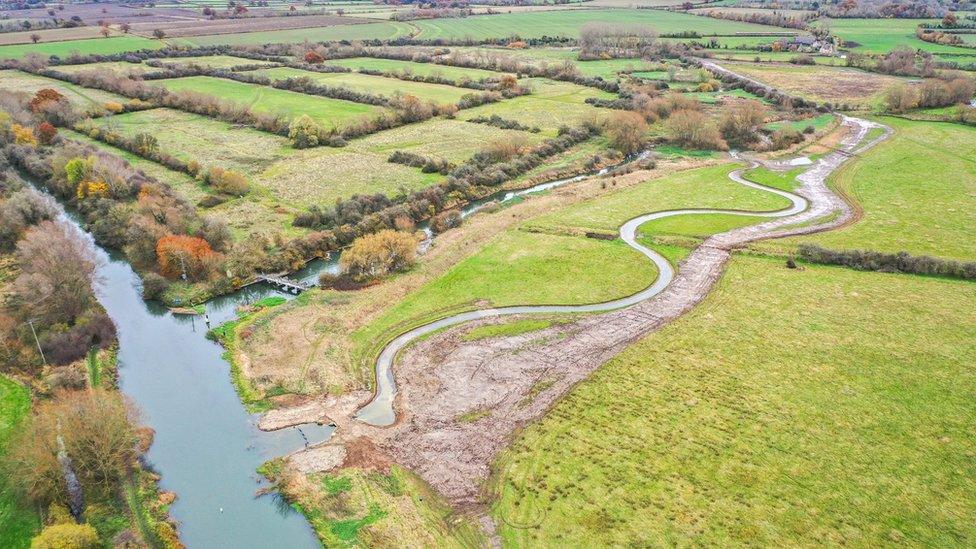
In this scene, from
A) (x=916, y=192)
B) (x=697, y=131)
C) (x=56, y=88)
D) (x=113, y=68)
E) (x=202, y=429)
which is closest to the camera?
(x=202, y=429)

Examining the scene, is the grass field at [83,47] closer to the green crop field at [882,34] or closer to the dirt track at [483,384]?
the dirt track at [483,384]

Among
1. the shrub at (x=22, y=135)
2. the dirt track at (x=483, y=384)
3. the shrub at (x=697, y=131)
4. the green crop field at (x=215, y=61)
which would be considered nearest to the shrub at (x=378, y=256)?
the dirt track at (x=483, y=384)

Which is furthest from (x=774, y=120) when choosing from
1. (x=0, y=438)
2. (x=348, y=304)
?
(x=0, y=438)

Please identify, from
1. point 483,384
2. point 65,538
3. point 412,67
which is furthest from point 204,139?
point 65,538

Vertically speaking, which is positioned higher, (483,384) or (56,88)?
(56,88)

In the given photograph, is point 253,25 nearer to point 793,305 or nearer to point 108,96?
point 108,96

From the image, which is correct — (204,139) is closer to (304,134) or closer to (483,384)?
(304,134)

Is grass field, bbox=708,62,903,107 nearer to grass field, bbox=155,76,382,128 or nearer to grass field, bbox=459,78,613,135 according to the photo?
grass field, bbox=459,78,613,135
